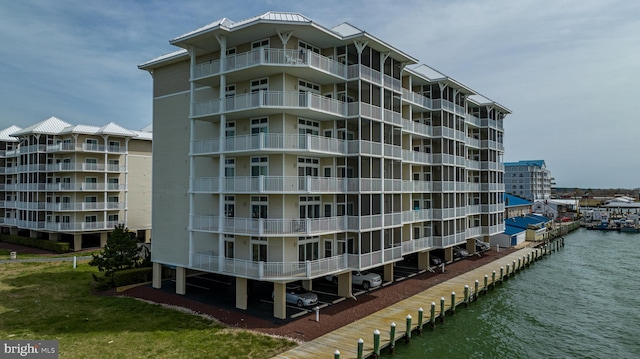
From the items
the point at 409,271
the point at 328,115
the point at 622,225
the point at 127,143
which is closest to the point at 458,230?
the point at 409,271

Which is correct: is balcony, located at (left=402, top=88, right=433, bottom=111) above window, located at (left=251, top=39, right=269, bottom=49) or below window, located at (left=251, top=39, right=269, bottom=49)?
below

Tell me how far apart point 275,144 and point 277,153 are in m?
0.69

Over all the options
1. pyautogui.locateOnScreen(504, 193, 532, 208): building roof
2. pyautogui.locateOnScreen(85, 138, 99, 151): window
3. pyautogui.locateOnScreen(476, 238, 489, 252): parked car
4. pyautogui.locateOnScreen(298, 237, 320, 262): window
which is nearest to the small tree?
pyautogui.locateOnScreen(298, 237, 320, 262): window

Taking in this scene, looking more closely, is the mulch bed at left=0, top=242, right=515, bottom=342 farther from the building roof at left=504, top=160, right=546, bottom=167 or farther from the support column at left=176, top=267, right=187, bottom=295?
the building roof at left=504, top=160, right=546, bottom=167

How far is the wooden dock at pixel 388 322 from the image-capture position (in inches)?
696

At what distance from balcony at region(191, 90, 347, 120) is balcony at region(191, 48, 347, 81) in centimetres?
163

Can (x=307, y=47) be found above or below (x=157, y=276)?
above

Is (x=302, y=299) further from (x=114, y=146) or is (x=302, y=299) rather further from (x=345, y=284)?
(x=114, y=146)

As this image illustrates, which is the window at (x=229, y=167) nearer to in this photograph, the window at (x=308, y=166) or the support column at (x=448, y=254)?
the window at (x=308, y=166)

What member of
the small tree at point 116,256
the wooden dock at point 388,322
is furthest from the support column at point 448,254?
the small tree at point 116,256

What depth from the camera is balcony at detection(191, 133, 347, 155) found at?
22.1m

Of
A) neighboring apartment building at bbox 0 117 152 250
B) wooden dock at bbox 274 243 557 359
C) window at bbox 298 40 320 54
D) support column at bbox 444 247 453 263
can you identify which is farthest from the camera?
neighboring apartment building at bbox 0 117 152 250

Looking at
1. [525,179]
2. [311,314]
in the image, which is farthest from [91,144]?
Result: [525,179]

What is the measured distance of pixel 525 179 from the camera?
118750 mm
